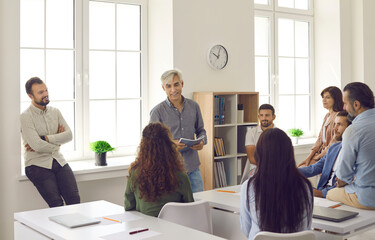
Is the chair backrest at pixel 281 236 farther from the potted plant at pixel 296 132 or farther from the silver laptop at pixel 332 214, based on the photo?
the potted plant at pixel 296 132

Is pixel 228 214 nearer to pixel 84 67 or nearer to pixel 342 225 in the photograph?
pixel 342 225

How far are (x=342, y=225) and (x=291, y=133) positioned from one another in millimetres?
4506

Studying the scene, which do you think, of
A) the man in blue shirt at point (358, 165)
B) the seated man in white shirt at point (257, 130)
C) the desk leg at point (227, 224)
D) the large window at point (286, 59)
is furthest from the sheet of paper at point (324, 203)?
the large window at point (286, 59)

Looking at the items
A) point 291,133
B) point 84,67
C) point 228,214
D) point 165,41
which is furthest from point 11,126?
point 291,133

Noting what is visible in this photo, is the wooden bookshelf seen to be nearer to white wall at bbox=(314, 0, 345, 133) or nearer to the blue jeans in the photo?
the blue jeans

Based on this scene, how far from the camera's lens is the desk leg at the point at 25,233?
9.76 feet

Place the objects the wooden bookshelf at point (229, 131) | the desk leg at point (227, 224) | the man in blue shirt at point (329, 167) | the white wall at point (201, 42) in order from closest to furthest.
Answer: the desk leg at point (227, 224) < the man in blue shirt at point (329, 167) < the wooden bookshelf at point (229, 131) < the white wall at point (201, 42)

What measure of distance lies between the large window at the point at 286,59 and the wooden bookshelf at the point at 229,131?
130cm

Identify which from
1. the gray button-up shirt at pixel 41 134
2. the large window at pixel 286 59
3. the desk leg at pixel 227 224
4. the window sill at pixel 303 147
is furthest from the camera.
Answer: the large window at pixel 286 59

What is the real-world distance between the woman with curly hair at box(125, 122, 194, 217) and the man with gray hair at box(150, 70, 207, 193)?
1332 millimetres

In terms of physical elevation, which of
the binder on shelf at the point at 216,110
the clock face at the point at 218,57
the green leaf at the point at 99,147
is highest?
the clock face at the point at 218,57

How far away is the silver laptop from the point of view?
299 centimetres

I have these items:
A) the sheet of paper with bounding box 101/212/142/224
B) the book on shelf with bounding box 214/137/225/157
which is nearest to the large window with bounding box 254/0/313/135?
the book on shelf with bounding box 214/137/225/157

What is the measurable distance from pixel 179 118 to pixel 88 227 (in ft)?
6.38
